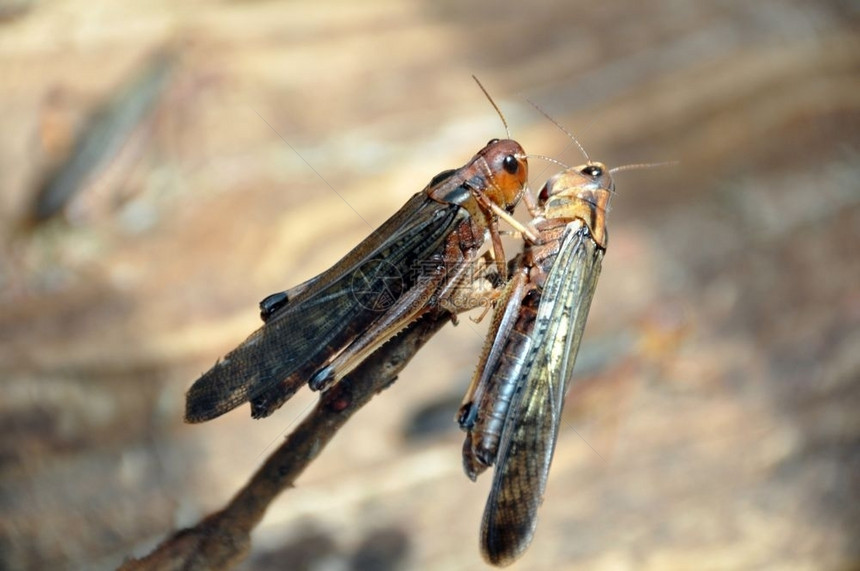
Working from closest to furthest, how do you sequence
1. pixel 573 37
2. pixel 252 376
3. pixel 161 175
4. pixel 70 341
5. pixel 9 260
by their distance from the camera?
pixel 252 376, pixel 70 341, pixel 9 260, pixel 161 175, pixel 573 37

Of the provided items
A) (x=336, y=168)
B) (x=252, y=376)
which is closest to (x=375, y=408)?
(x=336, y=168)

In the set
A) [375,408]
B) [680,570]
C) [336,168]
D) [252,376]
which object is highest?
[336,168]

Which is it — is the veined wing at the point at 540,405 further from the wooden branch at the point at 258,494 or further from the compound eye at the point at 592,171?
the wooden branch at the point at 258,494

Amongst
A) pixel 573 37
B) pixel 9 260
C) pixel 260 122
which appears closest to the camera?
pixel 9 260

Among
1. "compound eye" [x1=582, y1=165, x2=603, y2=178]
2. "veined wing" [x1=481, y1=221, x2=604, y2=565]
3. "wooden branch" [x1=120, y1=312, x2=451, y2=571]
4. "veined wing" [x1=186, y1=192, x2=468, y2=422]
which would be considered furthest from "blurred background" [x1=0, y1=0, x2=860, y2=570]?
"wooden branch" [x1=120, y1=312, x2=451, y2=571]

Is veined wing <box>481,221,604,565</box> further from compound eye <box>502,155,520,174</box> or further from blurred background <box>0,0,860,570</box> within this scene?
blurred background <box>0,0,860,570</box>

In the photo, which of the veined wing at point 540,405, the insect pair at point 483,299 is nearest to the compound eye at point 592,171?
the insect pair at point 483,299

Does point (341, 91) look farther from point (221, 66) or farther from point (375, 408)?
point (375, 408)
